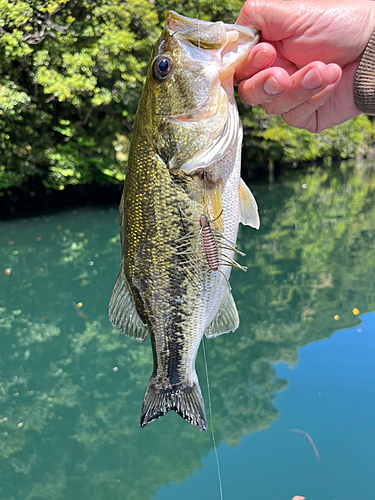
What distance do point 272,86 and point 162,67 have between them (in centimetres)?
50

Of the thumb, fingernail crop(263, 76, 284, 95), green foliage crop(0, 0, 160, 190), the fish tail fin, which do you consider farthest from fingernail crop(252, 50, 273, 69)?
green foliage crop(0, 0, 160, 190)

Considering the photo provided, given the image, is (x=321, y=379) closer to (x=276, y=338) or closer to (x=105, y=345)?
(x=276, y=338)

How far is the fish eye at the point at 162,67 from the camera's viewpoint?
1729 millimetres

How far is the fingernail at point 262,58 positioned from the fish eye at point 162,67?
386mm

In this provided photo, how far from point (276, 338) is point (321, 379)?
34.2 inches

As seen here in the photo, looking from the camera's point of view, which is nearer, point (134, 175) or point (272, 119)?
point (134, 175)

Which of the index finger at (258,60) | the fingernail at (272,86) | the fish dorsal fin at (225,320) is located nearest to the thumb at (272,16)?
the index finger at (258,60)

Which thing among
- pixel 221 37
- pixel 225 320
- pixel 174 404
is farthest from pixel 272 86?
pixel 174 404

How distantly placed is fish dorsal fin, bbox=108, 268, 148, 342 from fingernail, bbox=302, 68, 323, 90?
120 centimetres

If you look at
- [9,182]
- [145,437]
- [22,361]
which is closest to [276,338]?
[145,437]

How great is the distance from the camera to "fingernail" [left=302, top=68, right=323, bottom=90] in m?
1.59

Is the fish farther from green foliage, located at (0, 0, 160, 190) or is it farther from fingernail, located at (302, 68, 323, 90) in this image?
green foliage, located at (0, 0, 160, 190)

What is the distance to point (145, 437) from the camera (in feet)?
10.8

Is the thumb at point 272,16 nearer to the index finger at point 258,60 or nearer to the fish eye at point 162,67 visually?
the index finger at point 258,60
